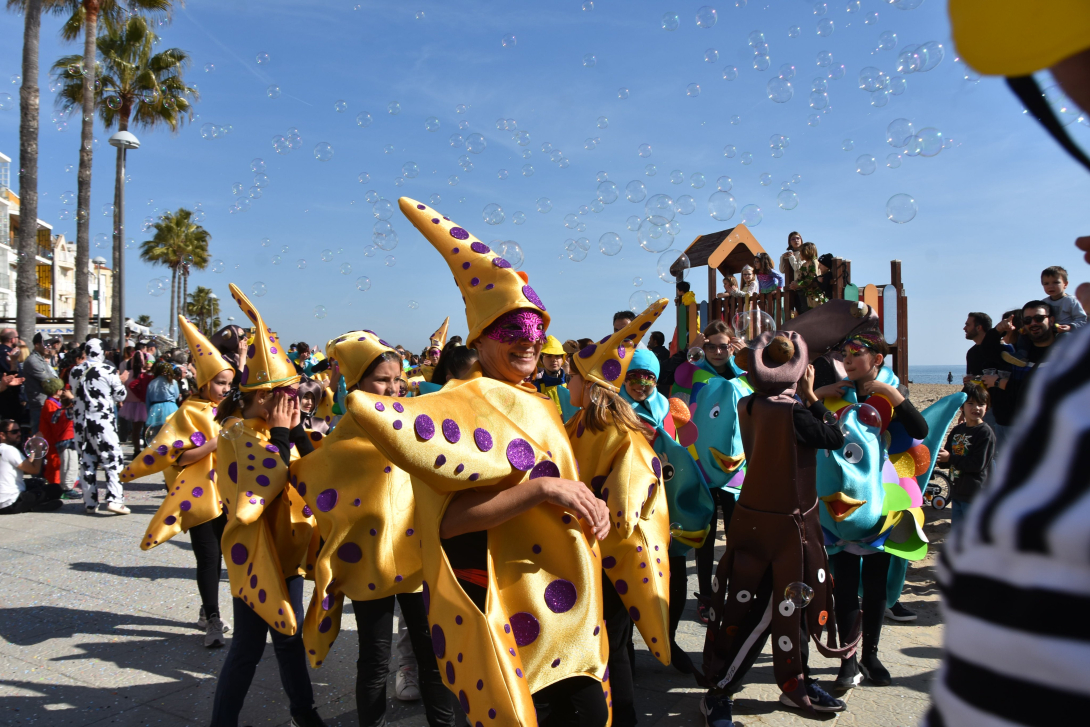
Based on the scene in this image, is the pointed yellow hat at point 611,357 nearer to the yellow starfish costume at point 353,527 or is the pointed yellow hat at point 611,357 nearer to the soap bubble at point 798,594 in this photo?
the yellow starfish costume at point 353,527

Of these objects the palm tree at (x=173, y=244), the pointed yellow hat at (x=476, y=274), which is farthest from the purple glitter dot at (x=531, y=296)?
the palm tree at (x=173, y=244)

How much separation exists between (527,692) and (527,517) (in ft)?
1.72

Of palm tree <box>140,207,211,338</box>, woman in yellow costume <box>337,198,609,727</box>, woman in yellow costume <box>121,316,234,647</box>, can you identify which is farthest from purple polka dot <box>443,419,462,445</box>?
palm tree <box>140,207,211,338</box>

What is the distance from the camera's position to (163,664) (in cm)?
432

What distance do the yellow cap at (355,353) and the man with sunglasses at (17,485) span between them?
641 centimetres

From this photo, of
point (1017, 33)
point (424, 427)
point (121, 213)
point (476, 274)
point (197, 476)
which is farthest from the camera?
point (121, 213)

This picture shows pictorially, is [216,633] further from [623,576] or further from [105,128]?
[105,128]

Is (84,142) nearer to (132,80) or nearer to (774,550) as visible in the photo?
(132,80)

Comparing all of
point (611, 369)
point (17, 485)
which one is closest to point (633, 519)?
point (611, 369)

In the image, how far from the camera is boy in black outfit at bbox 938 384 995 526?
544cm

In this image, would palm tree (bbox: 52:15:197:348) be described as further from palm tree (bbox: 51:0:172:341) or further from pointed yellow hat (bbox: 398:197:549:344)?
pointed yellow hat (bbox: 398:197:549:344)

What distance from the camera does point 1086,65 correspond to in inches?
25.2

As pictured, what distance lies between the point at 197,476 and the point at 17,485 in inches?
208

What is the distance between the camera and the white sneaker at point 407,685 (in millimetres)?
3803
